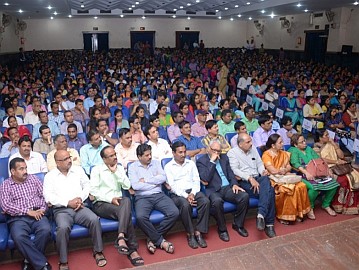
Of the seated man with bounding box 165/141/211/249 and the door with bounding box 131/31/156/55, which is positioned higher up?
the door with bounding box 131/31/156/55

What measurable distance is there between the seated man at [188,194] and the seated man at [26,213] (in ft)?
3.88

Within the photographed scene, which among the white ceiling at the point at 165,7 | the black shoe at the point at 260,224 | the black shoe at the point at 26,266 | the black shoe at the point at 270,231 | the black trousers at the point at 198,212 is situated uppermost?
the white ceiling at the point at 165,7

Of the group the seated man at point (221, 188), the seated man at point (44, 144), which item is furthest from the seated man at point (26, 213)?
the seated man at point (221, 188)

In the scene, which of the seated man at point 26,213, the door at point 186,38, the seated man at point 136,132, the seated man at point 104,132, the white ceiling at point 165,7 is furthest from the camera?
the door at point 186,38

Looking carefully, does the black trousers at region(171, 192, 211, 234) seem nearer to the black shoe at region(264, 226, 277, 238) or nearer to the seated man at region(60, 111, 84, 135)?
the black shoe at region(264, 226, 277, 238)

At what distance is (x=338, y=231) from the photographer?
2648mm

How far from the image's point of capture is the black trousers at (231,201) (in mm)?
3312

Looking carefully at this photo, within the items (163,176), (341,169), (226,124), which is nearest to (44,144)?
(163,176)

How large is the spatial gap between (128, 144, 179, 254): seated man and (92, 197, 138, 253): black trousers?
0.35ft

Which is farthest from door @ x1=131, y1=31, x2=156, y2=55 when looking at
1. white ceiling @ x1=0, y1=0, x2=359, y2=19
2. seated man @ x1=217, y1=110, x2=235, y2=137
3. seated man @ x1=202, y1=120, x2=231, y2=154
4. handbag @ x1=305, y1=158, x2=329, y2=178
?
handbag @ x1=305, y1=158, x2=329, y2=178

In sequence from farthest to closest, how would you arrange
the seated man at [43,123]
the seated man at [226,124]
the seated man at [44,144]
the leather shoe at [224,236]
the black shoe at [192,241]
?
1. the seated man at [226,124]
2. the seated man at [43,123]
3. the seated man at [44,144]
4. the leather shoe at [224,236]
5. the black shoe at [192,241]

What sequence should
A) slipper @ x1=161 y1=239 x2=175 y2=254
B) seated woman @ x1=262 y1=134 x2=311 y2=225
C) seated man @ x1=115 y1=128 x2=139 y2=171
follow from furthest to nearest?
seated man @ x1=115 y1=128 x2=139 y2=171 → seated woman @ x1=262 y1=134 x2=311 y2=225 → slipper @ x1=161 y1=239 x2=175 y2=254

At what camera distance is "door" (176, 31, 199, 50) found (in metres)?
21.3

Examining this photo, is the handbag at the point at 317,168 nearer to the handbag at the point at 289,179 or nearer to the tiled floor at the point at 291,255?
the handbag at the point at 289,179
